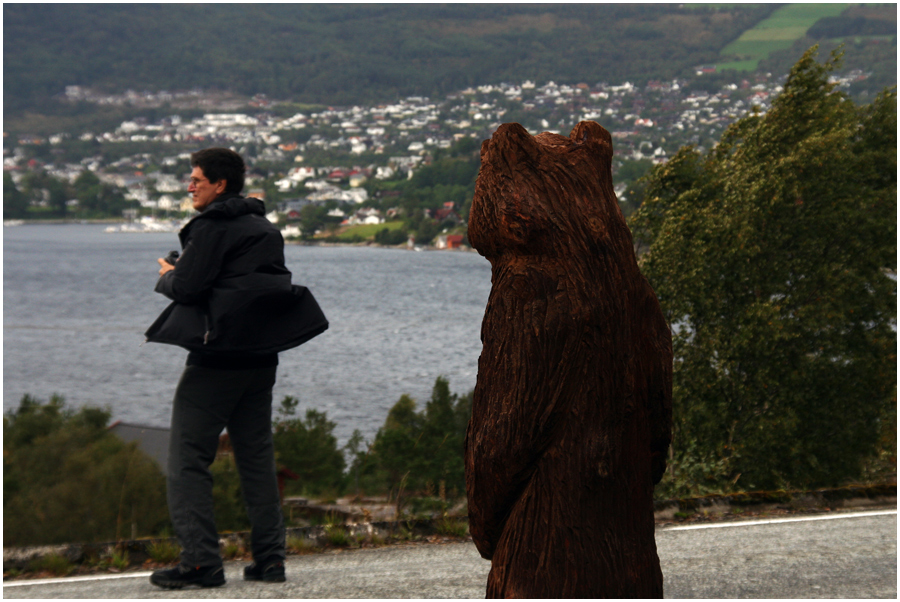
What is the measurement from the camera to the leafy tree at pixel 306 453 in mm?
7573

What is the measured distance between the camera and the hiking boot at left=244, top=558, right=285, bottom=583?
161 inches

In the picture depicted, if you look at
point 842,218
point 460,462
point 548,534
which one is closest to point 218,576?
point 548,534

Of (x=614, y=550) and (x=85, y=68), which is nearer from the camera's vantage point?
(x=614, y=550)

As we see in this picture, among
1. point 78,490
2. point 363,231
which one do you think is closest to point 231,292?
point 78,490

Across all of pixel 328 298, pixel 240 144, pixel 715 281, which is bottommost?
pixel 715 281

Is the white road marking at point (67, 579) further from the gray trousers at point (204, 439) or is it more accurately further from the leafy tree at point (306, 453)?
the leafy tree at point (306, 453)

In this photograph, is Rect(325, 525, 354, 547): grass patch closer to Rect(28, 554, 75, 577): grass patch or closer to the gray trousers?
the gray trousers

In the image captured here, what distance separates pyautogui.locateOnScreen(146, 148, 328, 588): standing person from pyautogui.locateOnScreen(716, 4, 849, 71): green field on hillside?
71.3 meters

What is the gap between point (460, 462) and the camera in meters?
7.14

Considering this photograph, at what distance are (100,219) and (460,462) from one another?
95.6 meters

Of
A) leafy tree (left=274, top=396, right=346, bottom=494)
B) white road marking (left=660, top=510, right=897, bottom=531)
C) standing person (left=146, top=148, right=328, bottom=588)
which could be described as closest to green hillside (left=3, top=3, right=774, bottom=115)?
leafy tree (left=274, top=396, right=346, bottom=494)

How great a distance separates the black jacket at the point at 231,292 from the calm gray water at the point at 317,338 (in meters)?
21.2

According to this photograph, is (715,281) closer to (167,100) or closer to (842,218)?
(842,218)

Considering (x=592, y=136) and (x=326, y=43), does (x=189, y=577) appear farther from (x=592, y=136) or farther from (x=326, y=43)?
(x=326, y=43)
